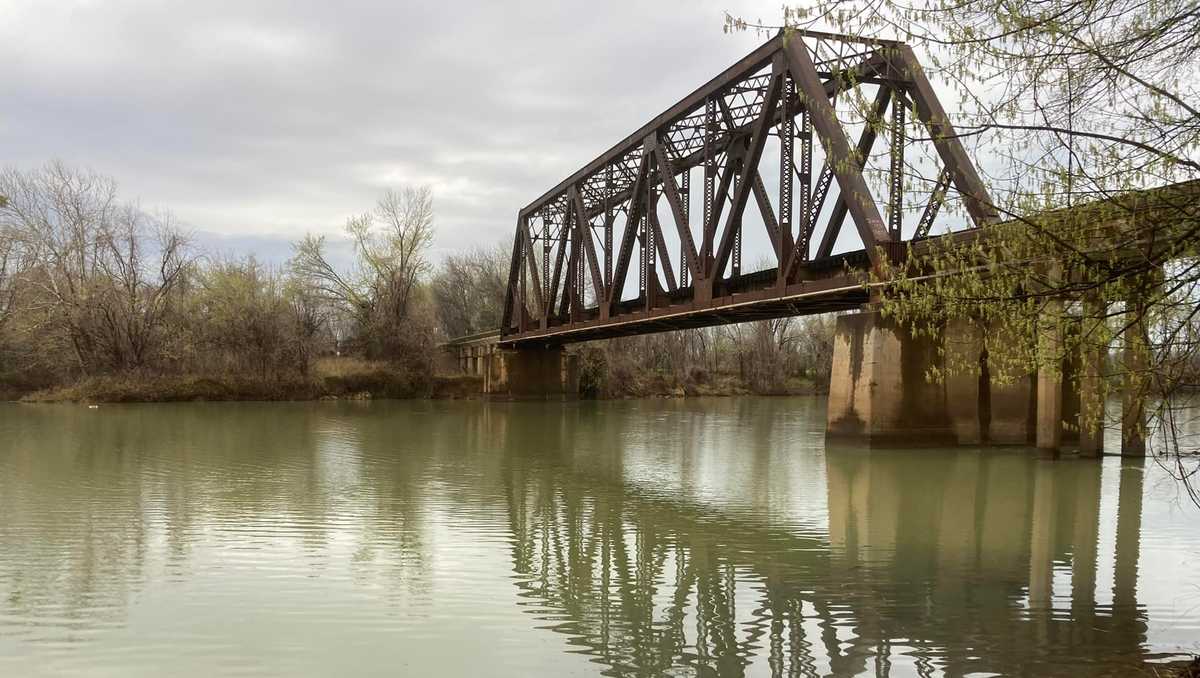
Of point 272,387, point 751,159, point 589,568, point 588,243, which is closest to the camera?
point 589,568

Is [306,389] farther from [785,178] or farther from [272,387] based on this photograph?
[785,178]

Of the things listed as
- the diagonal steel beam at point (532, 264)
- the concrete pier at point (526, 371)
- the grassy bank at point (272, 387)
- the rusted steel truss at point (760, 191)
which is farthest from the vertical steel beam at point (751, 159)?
the grassy bank at point (272, 387)

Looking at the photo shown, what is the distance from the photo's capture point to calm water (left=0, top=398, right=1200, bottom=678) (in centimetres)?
Answer: 635

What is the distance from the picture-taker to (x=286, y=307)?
53469mm

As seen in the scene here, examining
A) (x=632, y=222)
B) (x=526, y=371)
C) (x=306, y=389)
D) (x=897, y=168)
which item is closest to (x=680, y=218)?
(x=632, y=222)

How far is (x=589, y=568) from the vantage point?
360 inches

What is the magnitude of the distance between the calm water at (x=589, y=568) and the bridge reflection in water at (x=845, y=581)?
0.04 meters

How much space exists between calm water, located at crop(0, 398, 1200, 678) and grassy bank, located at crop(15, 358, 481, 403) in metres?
28.6

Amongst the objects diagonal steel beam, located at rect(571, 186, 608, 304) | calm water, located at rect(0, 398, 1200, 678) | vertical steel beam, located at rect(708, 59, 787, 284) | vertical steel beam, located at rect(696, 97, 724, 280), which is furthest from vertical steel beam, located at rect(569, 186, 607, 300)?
calm water, located at rect(0, 398, 1200, 678)

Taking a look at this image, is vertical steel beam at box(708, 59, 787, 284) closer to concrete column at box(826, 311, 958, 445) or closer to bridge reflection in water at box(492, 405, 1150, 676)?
concrete column at box(826, 311, 958, 445)

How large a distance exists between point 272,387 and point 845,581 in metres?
46.7

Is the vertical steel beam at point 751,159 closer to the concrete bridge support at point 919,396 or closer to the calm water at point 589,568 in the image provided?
the concrete bridge support at point 919,396

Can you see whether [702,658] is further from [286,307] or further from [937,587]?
[286,307]

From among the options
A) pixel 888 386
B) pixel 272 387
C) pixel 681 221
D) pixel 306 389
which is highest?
pixel 681 221
